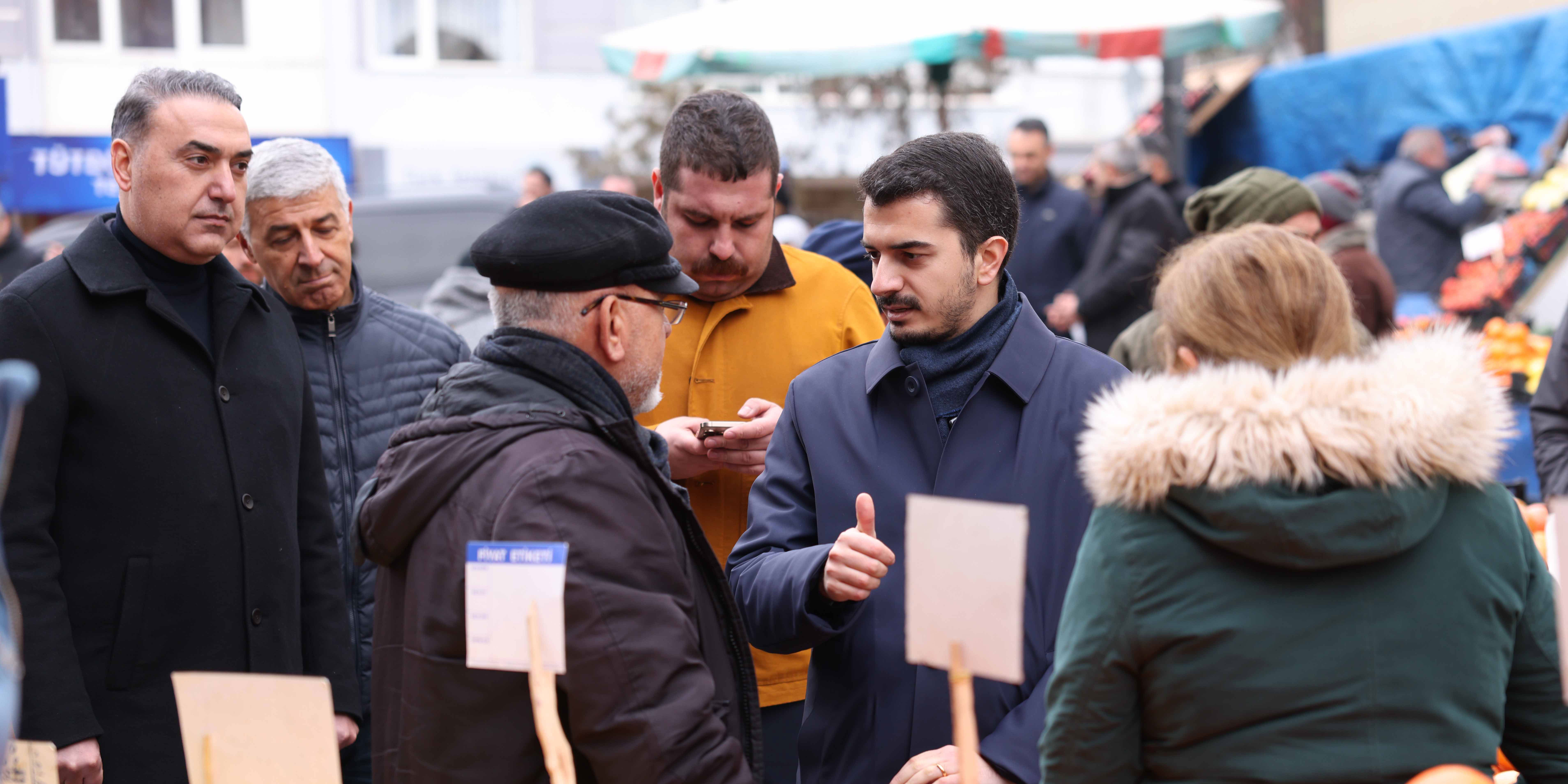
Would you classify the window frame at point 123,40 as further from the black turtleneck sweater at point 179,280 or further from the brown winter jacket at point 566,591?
the brown winter jacket at point 566,591

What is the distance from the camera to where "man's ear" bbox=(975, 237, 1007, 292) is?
2.38 metres

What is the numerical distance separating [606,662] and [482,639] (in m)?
0.17

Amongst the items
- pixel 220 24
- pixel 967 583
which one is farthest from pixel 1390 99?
pixel 220 24

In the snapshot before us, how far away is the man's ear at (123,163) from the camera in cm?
262

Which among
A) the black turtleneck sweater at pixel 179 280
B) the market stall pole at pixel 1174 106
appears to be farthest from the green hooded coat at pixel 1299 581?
the market stall pole at pixel 1174 106

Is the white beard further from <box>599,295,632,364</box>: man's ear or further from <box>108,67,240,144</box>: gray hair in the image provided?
<box>108,67,240,144</box>: gray hair

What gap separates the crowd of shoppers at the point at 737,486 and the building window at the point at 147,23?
52.4 ft

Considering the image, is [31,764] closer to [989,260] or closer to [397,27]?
[989,260]

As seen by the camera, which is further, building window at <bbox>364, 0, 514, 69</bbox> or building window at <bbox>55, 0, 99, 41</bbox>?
building window at <bbox>364, 0, 514, 69</bbox>

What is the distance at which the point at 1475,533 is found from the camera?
1643 mm

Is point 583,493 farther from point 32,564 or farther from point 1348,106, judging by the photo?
point 1348,106

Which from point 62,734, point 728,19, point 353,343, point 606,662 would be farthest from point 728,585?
point 728,19

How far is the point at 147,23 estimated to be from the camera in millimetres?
17016

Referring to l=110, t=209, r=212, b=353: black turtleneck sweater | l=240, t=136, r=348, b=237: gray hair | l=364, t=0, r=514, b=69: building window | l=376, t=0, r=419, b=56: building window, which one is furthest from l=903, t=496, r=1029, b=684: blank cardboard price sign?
l=376, t=0, r=419, b=56: building window
